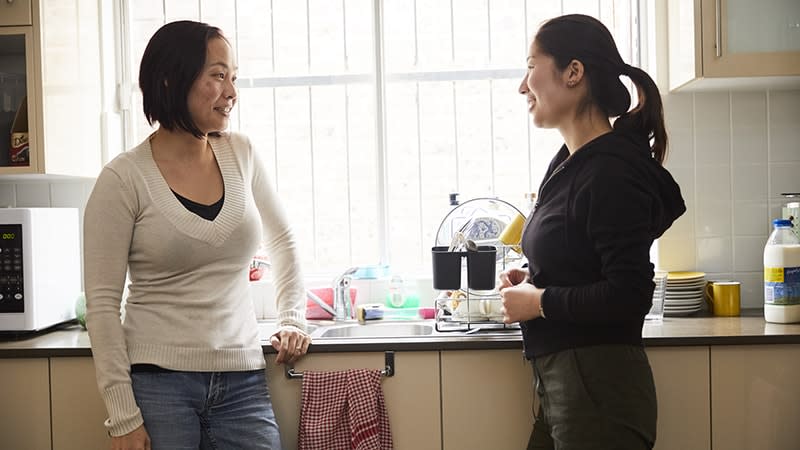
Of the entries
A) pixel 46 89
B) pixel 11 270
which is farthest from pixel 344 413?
pixel 46 89

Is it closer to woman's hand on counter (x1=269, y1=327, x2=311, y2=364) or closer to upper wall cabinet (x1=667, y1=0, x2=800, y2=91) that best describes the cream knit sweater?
woman's hand on counter (x1=269, y1=327, x2=311, y2=364)

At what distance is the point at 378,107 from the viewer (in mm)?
2797

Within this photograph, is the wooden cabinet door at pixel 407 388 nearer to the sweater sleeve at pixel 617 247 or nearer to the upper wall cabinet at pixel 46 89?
the sweater sleeve at pixel 617 247

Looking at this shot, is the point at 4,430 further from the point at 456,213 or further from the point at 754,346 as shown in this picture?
the point at 754,346

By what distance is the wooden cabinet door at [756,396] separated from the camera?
203 cm

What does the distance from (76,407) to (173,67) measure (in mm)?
969

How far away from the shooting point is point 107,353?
5.61 ft

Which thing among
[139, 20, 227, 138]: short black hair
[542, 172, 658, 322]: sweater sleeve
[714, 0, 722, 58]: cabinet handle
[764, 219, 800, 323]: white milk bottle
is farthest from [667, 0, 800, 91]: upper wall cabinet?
[139, 20, 227, 138]: short black hair

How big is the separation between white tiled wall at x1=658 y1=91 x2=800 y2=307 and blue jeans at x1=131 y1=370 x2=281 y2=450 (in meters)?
1.43

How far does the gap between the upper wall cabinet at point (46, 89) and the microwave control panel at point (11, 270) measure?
0.20m

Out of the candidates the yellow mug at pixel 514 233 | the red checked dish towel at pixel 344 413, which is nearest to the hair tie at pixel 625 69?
the yellow mug at pixel 514 233

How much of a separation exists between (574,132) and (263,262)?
1263mm

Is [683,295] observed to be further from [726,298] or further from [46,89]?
[46,89]

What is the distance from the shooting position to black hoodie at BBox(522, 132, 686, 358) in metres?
1.48
